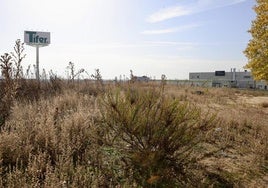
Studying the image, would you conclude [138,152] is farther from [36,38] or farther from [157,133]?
[36,38]

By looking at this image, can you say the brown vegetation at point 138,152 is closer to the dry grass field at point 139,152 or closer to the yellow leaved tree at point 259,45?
the dry grass field at point 139,152

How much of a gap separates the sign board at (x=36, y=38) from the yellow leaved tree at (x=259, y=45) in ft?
90.9

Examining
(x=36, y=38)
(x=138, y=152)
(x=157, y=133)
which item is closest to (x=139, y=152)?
(x=138, y=152)

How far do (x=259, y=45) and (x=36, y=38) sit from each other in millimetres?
29492

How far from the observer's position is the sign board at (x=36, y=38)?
38.7 meters

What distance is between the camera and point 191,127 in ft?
15.2

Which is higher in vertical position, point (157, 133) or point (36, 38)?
point (36, 38)

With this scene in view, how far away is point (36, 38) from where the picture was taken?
130 ft

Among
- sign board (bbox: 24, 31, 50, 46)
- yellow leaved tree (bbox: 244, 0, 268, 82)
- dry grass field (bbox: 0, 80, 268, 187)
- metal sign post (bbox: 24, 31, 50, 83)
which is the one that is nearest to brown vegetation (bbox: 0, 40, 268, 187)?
dry grass field (bbox: 0, 80, 268, 187)

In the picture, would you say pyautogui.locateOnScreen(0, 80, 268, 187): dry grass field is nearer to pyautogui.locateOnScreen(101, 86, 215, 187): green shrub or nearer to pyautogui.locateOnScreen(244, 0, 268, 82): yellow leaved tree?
pyautogui.locateOnScreen(101, 86, 215, 187): green shrub

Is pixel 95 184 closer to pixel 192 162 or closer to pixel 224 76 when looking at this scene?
pixel 192 162

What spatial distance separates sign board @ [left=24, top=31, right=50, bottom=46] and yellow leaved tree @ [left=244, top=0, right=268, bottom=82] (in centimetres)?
2770

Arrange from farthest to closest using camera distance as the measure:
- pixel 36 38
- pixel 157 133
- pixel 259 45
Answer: pixel 36 38 → pixel 259 45 → pixel 157 133

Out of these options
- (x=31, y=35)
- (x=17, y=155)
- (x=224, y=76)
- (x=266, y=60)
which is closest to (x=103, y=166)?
(x=17, y=155)
